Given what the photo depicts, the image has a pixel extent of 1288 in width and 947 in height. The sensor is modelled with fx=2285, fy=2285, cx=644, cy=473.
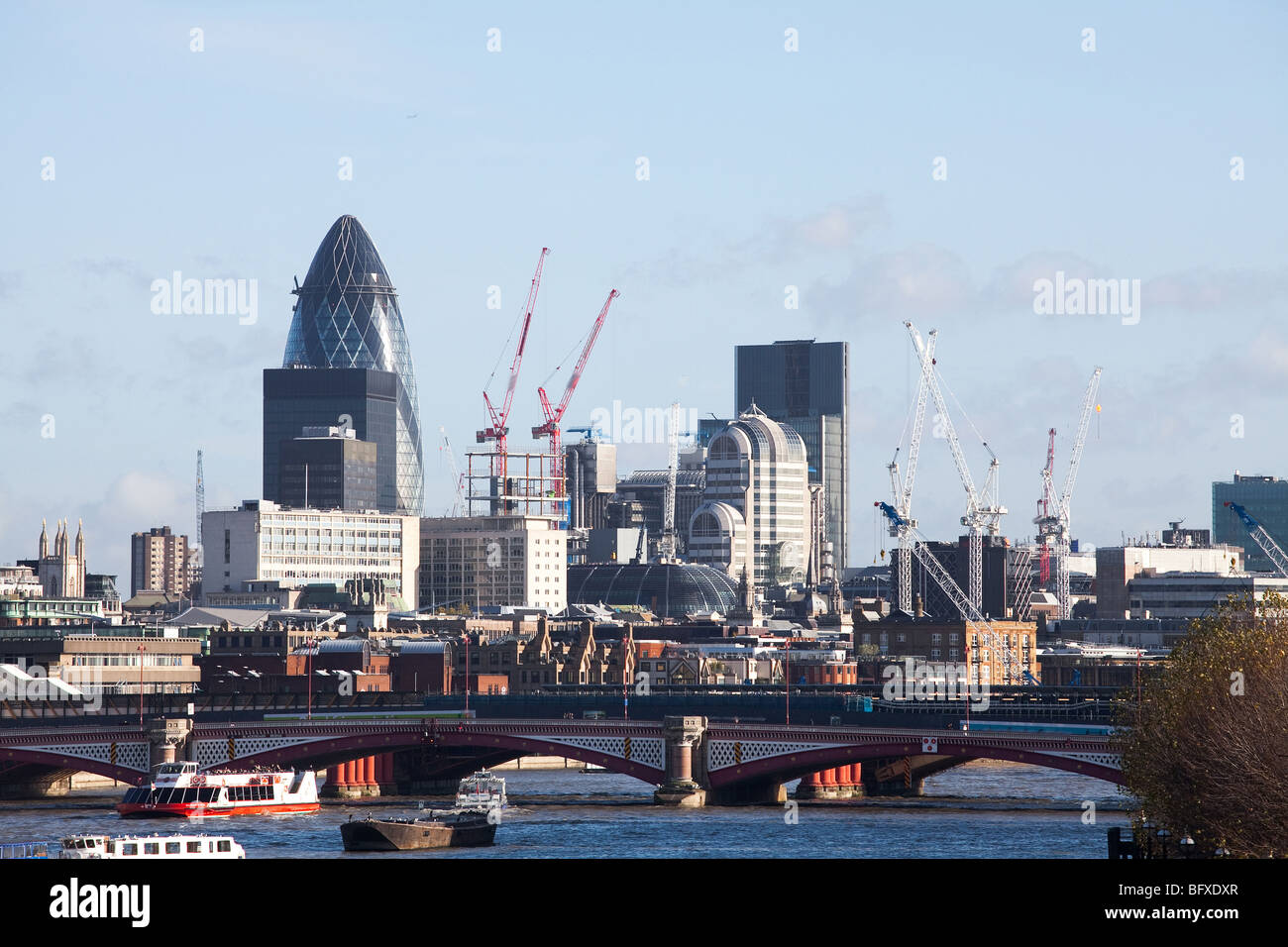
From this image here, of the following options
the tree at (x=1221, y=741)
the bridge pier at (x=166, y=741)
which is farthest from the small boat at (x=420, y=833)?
the tree at (x=1221, y=741)

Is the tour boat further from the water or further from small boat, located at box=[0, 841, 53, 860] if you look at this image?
small boat, located at box=[0, 841, 53, 860]

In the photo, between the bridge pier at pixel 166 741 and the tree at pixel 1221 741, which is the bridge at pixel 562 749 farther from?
the tree at pixel 1221 741

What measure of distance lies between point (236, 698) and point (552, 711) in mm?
28946

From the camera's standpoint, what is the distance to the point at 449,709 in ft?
555

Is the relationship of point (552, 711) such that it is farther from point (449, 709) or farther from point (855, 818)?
point (855, 818)

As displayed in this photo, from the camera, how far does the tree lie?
55.6m

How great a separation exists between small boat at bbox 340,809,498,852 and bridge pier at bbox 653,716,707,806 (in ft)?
87.8

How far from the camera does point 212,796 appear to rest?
122812 mm

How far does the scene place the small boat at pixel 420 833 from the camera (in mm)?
98000

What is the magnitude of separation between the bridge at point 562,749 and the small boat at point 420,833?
1081 inches

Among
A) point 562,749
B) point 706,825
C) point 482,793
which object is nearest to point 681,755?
point 562,749

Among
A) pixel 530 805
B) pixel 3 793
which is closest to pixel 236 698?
pixel 3 793

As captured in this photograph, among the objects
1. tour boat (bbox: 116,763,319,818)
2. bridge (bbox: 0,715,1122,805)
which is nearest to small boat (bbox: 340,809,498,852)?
tour boat (bbox: 116,763,319,818)

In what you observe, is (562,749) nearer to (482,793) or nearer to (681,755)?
(681,755)
